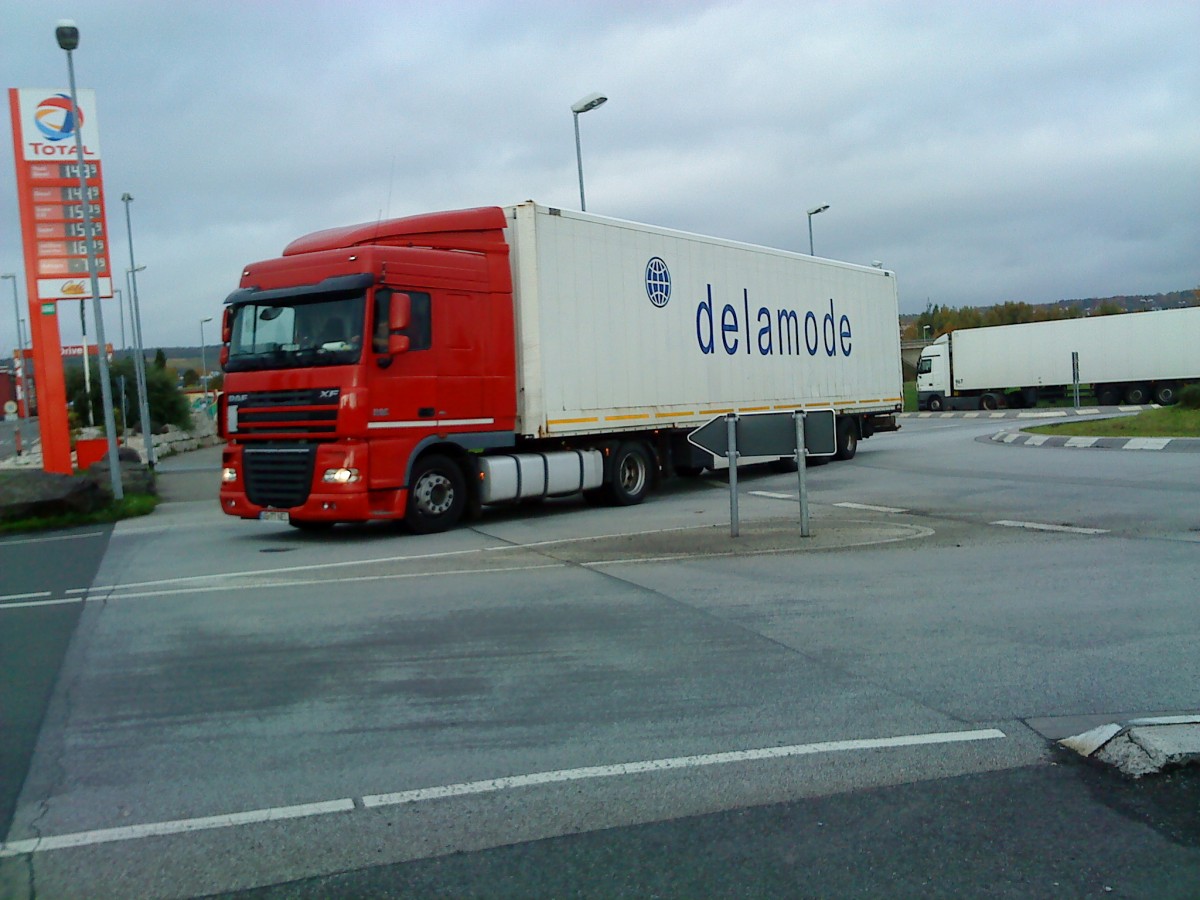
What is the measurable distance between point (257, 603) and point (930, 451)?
19.3 metres

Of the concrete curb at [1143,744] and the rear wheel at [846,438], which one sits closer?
the concrete curb at [1143,744]

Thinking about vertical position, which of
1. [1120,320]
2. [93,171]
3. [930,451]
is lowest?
[930,451]

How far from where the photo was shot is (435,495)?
13.9 meters

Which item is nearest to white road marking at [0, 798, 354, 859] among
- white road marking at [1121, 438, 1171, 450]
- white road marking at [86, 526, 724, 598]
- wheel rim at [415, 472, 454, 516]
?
white road marking at [86, 526, 724, 598]

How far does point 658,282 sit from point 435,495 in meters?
5.46

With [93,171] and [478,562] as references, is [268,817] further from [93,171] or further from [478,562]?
[93,171]

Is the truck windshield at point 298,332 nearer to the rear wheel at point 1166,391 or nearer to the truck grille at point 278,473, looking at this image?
the truck grille at point 278,473

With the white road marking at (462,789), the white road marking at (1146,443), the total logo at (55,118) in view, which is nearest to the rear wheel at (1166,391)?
the white road marking at (1146,443)

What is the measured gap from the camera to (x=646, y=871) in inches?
149

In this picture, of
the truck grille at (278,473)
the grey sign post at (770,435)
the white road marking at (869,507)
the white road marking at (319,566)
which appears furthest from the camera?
the white road marking at (869,507)

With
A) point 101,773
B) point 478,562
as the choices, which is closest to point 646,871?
point 101,773

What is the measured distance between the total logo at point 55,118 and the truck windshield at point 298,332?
15.0 m

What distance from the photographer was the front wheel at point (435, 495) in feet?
44.7

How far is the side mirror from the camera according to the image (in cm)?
1270
